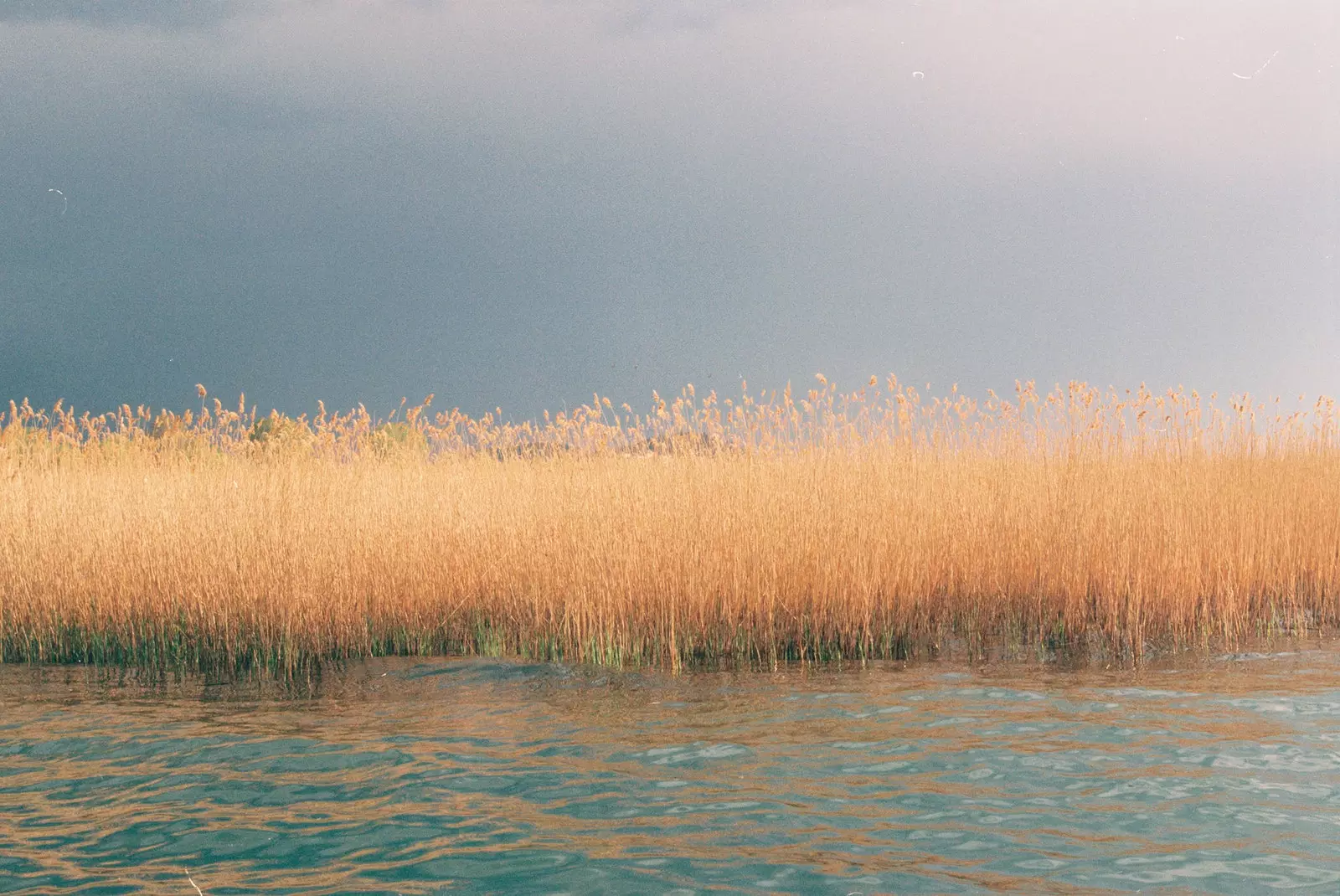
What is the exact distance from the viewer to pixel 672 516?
673 cm

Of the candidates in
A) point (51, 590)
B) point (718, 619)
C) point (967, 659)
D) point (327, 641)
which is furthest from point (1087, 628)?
point (51, 590)

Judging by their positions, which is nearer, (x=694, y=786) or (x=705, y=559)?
(x=694, y=786)

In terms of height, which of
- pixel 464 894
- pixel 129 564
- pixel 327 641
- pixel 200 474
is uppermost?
pixel 200 474

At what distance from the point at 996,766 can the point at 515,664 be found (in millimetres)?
3067

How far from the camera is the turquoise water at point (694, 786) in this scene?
3.02 metres

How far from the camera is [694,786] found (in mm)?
3777

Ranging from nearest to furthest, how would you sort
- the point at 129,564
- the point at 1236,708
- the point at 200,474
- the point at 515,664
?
the point at 1236,708 → the point at 515,664 → the point at 129,564 → the point at 200,474

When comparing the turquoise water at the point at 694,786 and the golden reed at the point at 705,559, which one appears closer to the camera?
the turquoise water at the point at 694,786

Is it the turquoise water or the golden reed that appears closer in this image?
the turquoise water

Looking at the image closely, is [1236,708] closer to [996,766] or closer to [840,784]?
[996,766]

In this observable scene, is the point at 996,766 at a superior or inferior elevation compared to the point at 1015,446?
inferior

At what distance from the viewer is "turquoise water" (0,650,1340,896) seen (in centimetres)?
302

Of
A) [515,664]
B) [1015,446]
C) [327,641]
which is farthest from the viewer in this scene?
[1015,446]

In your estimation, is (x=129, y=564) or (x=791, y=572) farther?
(x=129, y=564)
